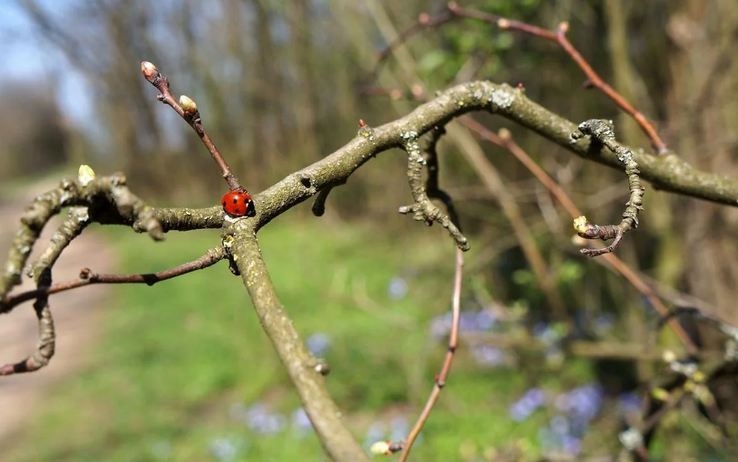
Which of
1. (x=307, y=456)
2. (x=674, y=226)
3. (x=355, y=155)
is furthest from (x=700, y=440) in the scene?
(x=355, y=155)

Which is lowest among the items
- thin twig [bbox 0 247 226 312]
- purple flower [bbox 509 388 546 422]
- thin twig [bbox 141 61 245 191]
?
thin twig [bbox 0 247 226 312]

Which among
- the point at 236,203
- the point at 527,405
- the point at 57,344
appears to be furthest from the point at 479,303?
the point at 57,344

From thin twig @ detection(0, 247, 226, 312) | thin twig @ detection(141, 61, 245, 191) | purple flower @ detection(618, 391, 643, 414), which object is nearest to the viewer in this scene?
thin twig @ detection(0, 247, 226, 312)

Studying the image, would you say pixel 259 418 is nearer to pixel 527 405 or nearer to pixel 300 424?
pixel 300 424

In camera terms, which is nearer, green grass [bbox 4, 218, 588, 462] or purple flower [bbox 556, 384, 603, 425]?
purple flower [bbox 556, 384, 603, 425]

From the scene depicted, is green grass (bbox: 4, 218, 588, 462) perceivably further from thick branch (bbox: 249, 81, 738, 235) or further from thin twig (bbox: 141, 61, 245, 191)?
thin twig (bbox: 141, 61, 245, 191)

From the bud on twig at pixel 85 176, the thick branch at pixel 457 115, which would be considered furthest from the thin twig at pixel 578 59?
the bud on twig at pixel 85 176

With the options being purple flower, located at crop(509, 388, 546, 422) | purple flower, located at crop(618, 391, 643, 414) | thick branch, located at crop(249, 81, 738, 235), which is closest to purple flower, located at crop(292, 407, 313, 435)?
purple flower, located at crop(509, 388, 546, 422)

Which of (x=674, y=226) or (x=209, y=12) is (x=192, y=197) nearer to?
(x=209, y=12)
